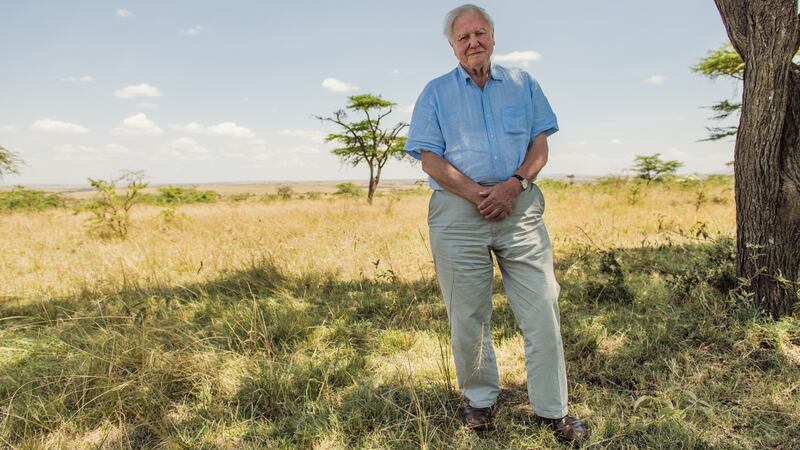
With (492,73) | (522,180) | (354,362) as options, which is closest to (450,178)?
(522,180)

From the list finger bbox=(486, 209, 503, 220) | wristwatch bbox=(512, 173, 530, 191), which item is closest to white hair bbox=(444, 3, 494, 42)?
wristwatch bbox=(512, 173, 530, 191)

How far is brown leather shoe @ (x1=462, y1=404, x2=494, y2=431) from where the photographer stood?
2172mm

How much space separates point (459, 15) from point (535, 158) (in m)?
0.72

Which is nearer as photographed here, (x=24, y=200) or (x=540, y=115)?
(x=540, y=115)

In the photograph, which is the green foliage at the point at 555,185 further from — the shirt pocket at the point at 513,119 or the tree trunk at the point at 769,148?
the shirt pocket at the point at 513,119

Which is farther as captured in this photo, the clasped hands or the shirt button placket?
the shirt button placket

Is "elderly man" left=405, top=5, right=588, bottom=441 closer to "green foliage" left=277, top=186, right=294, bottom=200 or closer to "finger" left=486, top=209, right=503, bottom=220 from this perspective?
"finger" left=486, top=209, right=503, bottom=220

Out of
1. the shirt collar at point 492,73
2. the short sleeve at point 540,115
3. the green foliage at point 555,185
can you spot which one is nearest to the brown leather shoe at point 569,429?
the short sleeve at point 540,115

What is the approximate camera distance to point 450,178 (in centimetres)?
207

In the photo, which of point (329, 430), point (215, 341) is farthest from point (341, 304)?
point (329, 430)

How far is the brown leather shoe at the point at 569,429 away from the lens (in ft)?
6.64

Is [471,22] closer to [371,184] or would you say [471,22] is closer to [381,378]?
[381,378]

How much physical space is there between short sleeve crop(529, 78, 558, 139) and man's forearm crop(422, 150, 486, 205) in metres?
0.44

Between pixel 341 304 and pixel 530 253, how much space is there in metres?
2.29
